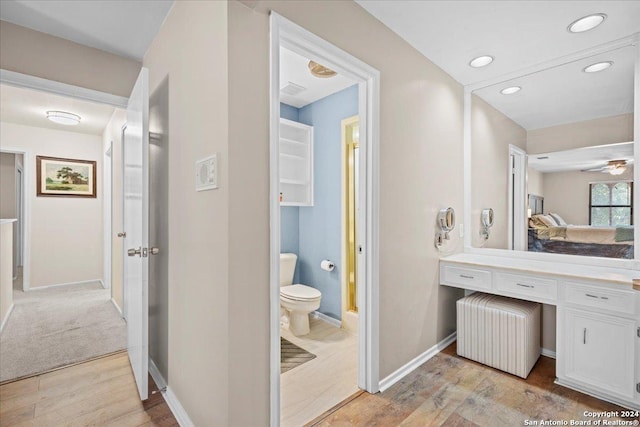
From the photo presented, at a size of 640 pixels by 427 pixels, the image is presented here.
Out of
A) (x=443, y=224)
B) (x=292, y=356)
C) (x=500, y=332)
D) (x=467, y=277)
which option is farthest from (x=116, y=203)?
(x=500, y=332)

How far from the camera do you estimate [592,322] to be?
6.18ft

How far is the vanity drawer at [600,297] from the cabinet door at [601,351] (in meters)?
0.06

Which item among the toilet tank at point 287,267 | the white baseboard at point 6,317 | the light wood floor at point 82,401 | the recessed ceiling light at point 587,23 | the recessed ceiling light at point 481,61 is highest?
the recessed ceiling light at point 481,61

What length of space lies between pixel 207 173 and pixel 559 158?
8.33 feet

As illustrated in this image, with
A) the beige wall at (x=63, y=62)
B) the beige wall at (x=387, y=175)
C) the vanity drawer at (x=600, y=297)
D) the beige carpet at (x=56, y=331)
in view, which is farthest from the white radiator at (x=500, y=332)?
the beige wall at (x=63, y=62)

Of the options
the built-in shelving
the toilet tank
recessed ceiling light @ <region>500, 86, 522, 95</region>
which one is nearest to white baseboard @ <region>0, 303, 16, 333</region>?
the toilet tank

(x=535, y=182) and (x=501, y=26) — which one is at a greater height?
(x=501, y=26)

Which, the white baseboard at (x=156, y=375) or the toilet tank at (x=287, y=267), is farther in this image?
the toilet tank at (x=287, y=267)

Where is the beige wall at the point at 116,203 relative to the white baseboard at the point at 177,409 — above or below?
above

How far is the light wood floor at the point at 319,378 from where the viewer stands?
181cm

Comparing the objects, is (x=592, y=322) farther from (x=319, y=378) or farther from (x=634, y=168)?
(x=319, y=378)

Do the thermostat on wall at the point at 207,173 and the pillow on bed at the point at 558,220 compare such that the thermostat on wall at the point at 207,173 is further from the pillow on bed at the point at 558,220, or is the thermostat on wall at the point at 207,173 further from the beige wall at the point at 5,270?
the beige wall at the point at 5,270

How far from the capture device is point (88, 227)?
5027mm

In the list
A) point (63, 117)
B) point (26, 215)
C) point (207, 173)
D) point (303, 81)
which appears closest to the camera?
point (207, 173)
